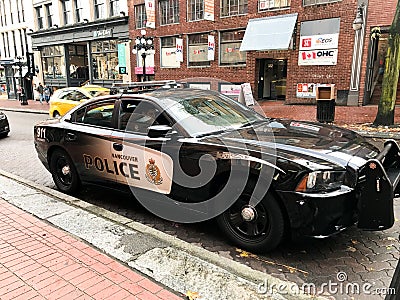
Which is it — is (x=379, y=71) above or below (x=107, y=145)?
Answer: above

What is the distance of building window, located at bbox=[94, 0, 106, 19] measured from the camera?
25.4 meters

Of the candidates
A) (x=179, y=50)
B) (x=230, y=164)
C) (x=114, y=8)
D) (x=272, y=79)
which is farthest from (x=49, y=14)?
(x=230, y=164)

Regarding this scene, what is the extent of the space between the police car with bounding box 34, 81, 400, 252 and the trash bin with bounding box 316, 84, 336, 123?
284 inches

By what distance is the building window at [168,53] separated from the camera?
22125 mm

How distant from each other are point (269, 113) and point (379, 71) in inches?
231

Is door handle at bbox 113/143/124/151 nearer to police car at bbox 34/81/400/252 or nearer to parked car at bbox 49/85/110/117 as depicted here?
police car at bbox 34/81/400/252

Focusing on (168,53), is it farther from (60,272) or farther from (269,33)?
(60,272)

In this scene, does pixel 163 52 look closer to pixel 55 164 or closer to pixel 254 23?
pixel 254 23

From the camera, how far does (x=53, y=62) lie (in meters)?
31.2

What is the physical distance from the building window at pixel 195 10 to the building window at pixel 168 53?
2.00 m

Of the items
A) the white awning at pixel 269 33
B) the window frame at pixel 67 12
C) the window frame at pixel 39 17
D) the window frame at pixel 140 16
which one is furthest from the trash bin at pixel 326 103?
the window frame at pixel 39 17

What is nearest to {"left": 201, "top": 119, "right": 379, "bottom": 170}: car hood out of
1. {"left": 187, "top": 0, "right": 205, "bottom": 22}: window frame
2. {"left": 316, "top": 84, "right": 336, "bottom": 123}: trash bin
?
{"left": 316, "top": 84, "right": 336, "bottom": 123}: trash bin

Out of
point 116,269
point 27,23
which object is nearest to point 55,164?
point 116,269

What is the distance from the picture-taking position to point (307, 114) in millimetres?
13859
